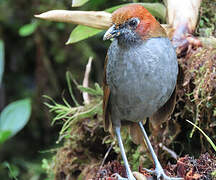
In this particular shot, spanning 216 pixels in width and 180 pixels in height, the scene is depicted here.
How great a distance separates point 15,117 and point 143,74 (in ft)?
5.08

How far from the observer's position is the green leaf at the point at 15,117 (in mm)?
3185

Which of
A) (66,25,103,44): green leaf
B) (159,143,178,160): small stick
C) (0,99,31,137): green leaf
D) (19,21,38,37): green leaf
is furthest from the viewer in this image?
(19,21,38,37): green leaf

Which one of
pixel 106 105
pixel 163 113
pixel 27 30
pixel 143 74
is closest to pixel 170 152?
pixel 163 113

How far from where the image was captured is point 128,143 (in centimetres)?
275

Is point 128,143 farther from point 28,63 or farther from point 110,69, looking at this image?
point 28,63

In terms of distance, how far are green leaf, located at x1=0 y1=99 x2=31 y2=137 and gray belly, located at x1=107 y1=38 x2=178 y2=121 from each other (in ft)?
4.03

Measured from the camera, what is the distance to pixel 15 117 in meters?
3.25

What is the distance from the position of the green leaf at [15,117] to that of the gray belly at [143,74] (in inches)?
48.4

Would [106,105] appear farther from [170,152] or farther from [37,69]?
[37,69]

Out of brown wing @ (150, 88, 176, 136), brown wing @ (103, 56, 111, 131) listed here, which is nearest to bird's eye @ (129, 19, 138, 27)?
brown wing @ (103, 56, 111, 131)

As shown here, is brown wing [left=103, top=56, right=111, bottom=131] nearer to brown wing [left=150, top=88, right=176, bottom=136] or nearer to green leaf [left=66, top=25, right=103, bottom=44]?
brown wing [left=150, top=88, right=176, bottom=136]

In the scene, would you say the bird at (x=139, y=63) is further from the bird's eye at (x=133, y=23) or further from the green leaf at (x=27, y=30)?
the green leaf at (x=27, y=30)

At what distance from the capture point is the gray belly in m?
2.06

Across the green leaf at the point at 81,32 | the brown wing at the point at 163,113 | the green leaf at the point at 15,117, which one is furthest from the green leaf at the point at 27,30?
the brown wing at the point at 163,113
